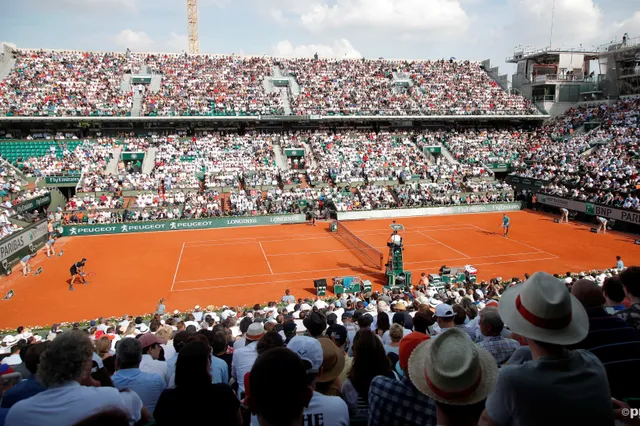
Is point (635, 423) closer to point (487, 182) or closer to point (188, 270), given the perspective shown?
point (188, 270)

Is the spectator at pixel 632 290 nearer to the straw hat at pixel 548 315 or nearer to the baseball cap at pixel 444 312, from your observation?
the straw hat at pixel 548 315

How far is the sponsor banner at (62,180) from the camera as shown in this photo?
120ft

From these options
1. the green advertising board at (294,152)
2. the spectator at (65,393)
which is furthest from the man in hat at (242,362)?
the green advertising board at (294,152)

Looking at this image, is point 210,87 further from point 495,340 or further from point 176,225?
point 495,340

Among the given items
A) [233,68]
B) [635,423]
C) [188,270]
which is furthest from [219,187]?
[635,423]

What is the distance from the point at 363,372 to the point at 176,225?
31.2 metres

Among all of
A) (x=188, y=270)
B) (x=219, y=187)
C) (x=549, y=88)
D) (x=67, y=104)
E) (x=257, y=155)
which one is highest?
(x=549, y=88)

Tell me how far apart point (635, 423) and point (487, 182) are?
41653 millimetres

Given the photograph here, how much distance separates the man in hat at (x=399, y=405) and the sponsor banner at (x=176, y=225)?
1247 inches

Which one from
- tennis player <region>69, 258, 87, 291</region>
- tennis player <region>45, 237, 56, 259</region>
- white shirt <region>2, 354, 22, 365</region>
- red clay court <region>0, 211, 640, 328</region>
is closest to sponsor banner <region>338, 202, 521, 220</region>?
red clay court <region>0, 211, 640, 328</region>

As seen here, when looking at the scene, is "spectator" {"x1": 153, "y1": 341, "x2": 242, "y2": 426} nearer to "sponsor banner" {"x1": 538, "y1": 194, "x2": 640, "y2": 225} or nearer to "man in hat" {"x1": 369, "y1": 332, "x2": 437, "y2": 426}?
"man in hat" {"x1": 369, "y1": 332, "x2": 437, "y2": 426}

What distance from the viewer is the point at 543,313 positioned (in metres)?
2.80

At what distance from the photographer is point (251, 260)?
992 inches

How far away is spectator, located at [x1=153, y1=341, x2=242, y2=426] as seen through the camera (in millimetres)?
3184
